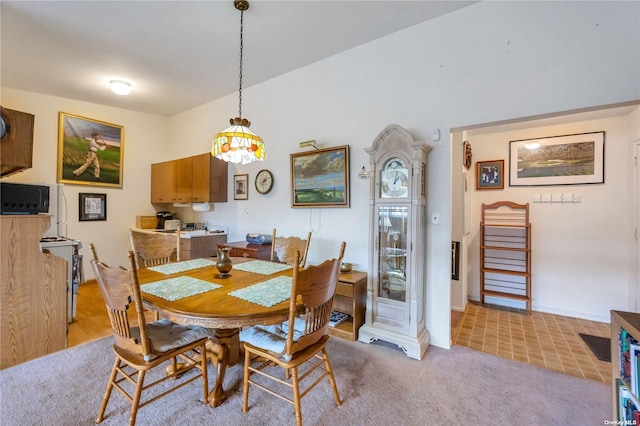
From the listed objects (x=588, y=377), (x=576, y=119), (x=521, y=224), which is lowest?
(x=588, y=377)

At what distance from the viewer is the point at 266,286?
1.82 m

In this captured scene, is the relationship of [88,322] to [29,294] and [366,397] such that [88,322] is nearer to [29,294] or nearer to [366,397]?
[29,294]

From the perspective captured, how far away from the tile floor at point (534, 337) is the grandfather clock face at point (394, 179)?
5.05 ft

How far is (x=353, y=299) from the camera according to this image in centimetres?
261

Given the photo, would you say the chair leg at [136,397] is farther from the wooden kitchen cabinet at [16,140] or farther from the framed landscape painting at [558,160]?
the framed landscape painting at [558,160]

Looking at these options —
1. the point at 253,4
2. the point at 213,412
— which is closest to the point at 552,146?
the point at 253,4

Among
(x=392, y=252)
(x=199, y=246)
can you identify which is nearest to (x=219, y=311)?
(x=392, y=252)

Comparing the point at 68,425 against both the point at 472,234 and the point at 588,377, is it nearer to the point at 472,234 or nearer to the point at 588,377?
the point at 588,377

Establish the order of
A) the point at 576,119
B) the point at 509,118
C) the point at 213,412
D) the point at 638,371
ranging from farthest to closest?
the point at 576,119
the point at 509,118
the point at 213,412
the point at 638,371

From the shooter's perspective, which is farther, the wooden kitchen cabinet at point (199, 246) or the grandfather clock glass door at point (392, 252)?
the wooden kitchen cabinet at point (199, 246)

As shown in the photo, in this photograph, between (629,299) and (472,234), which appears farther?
(472,234)

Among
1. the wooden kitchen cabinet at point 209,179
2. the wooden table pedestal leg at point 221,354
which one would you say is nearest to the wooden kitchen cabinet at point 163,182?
the wooden kitchen cabinet at point 209,179

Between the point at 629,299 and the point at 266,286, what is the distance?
12.9 ft

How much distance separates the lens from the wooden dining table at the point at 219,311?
136 cm
